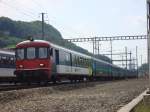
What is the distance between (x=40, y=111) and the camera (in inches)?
460

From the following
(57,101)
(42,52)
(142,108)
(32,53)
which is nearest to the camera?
(142,108)

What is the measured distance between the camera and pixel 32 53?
90.1ft

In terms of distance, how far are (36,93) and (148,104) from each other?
28.1 feet

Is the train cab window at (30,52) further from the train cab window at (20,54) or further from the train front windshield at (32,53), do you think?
the train cab window at (20,54)

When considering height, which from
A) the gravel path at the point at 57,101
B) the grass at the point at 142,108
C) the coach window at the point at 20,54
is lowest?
the gravel path at the point at 57,101

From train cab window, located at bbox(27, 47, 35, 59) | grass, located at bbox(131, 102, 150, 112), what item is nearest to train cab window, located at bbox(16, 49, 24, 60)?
train cab window, located at bbox(27, 47, 35, 59)

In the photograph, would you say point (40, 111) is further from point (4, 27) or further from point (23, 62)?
point (4, 27)

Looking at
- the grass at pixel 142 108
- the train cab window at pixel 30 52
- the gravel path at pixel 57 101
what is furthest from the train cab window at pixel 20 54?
the grass at pixel 142 108

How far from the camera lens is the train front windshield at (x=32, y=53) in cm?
2716

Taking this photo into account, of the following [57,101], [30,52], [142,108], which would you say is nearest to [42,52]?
[30,52]

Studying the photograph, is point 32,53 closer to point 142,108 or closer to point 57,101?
point 57,101

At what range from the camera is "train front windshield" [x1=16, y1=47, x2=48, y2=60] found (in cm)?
2716

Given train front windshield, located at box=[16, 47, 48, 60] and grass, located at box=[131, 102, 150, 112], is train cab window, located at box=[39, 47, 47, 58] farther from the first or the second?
grass, located at box=[131, 102, 150, 112]

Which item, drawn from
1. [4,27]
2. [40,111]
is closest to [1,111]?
[40,111]
